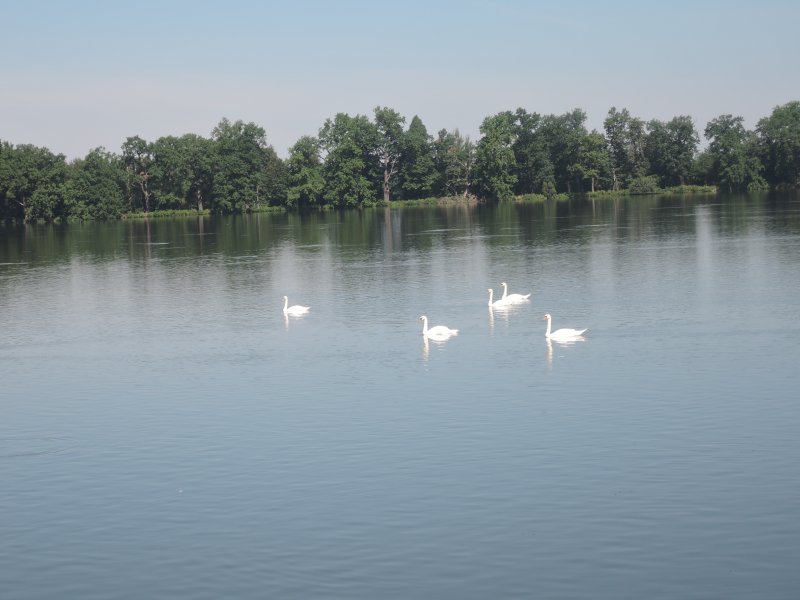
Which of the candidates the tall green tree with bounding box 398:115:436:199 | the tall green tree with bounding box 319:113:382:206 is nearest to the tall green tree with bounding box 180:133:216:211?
the tall green tree with bounding box 319:113:382:206

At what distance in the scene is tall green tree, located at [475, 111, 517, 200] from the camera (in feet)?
575

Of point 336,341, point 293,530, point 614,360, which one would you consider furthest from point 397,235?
point 293,530

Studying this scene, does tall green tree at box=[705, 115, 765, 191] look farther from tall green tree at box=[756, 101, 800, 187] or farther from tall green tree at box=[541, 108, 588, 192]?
tall green tree at box=[541, 108, 588, 192]

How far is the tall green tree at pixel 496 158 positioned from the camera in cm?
17525

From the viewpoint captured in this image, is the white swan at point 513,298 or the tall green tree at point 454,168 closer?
the white swan at point 513,298

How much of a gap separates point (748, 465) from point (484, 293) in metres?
30.1

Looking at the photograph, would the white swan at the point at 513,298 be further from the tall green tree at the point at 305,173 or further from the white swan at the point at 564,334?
the tall green tree at the point at 305,173

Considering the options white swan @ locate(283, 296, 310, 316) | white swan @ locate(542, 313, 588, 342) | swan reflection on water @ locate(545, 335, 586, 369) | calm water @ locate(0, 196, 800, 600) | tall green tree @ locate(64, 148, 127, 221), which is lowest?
calm water @ locate(0, 196, 800, 600)

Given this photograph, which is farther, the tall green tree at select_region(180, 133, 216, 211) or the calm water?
the tall green tree at select_region(180, 133, 216, 211)

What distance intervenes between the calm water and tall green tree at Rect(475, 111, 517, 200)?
120980mm

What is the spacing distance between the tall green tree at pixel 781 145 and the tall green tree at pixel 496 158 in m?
42.9

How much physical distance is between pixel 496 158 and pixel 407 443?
15307 cm

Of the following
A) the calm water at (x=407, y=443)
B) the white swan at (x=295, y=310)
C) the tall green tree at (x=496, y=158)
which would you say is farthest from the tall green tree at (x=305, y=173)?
the white swan at (x=295, y=310)

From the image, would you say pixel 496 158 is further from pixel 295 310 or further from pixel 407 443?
pixel 407 443
